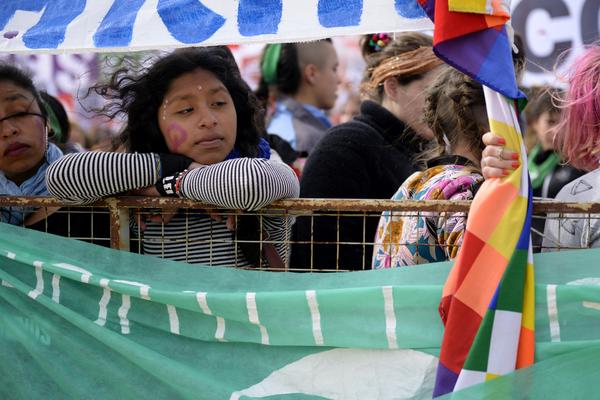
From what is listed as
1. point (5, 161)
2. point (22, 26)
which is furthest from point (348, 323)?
point (5, 161)

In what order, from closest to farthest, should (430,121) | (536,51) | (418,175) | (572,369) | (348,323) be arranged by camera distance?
(572,369), (348,323), (418,175), (430,121), (536,51)

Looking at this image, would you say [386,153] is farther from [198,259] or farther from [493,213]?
[493,213]

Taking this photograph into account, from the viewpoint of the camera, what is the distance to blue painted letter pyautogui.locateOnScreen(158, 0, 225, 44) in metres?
2.64

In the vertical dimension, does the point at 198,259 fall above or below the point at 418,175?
below

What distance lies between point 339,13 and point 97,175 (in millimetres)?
880

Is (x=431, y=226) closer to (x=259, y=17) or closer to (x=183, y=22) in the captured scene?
(x=259, y=17)

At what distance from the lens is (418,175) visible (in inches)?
117

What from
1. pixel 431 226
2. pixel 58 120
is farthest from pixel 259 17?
pixel 58 120

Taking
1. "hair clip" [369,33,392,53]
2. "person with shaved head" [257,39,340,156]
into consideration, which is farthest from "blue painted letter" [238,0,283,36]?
"person with shaved head" [257,39,340,156]

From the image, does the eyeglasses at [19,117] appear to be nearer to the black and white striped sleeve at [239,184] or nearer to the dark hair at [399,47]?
the black and white striped sleeve at [239,184]

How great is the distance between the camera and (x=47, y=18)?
2867mm

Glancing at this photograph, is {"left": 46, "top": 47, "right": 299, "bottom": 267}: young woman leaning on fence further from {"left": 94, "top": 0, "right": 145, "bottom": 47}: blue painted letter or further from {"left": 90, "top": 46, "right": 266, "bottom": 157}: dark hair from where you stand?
{"left": 94, "top": 0, "right": 145, "bottom": 47}: blue painted letter

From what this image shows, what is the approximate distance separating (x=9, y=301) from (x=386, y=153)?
200 centimetres

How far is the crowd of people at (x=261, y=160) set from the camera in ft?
8.90
